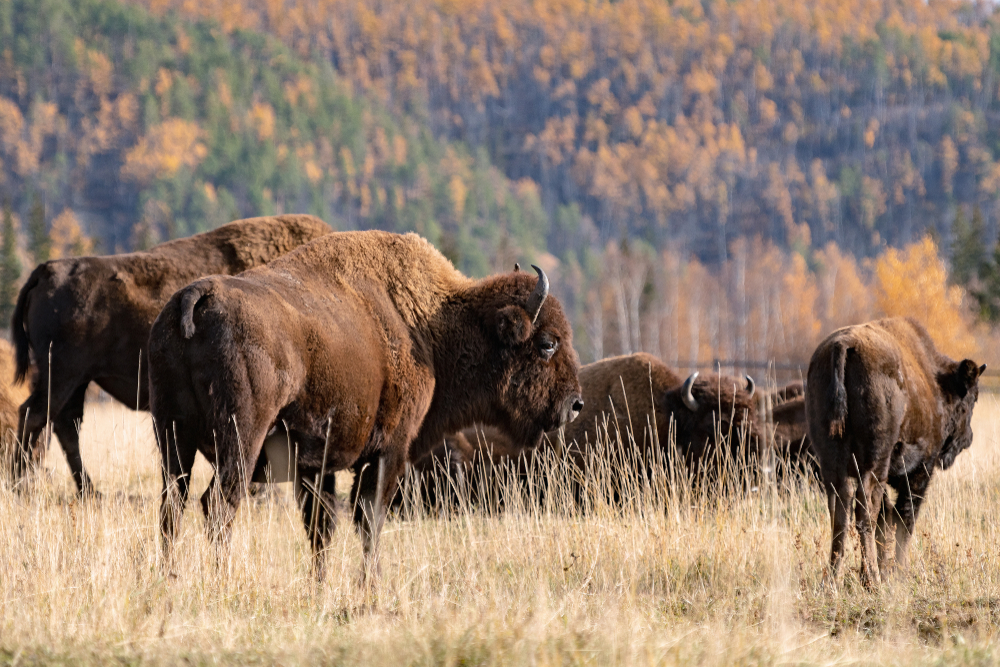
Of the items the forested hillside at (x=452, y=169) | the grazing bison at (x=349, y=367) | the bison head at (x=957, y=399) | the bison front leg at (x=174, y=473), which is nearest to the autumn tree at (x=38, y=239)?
the forested hillside at (x=452, y=169)

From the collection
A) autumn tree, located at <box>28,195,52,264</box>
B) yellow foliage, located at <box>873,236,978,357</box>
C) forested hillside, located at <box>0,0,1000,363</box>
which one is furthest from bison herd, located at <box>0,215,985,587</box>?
forested hillside, located at <box>0,0,1000,363</box>

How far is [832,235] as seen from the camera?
15950 cm

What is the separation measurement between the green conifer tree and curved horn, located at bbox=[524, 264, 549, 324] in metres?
44.7

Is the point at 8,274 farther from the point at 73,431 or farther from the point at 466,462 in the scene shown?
the point at 466,462

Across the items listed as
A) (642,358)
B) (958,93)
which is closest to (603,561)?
(642,358)

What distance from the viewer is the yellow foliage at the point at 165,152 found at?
14675 centimetres

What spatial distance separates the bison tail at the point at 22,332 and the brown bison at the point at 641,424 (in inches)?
133

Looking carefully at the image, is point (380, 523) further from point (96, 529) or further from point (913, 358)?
point (913, 358)

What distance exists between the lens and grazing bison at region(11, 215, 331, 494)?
8383 millimetres

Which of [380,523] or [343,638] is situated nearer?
[343,638]

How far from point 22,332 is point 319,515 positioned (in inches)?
158

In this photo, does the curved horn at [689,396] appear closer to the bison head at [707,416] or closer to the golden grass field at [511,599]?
the bison head at [707,416]

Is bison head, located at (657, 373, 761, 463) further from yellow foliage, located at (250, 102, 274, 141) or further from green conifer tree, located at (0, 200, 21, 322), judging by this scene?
yellow foliage, located at (250, 102, 274, 141)

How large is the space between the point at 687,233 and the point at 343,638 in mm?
176931
